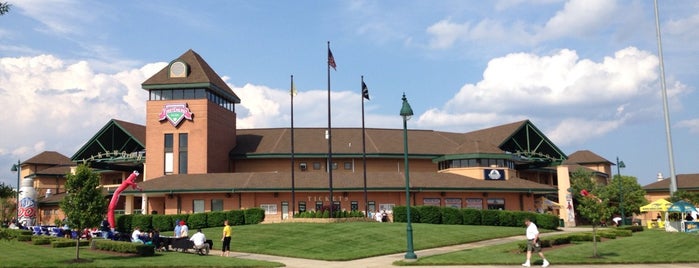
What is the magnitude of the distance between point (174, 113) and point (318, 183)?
49.1 ft

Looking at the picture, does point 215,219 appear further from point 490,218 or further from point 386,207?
point 490,218

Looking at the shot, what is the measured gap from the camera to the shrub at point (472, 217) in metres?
42.2

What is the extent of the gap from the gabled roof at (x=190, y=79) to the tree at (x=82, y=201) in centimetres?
2914

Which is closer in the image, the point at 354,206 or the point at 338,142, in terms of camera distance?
the point at 354,206

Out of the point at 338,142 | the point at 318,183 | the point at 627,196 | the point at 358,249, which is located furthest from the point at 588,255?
the point at 627,196

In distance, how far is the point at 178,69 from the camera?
5472 cm

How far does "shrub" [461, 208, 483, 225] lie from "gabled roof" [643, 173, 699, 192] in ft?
174

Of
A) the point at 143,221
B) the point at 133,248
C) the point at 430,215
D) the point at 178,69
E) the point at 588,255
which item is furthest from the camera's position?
the point at 178,69

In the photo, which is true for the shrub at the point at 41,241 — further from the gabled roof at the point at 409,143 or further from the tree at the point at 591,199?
the tree at the point at 591,199

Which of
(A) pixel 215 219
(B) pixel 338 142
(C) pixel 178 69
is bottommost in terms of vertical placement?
(A) pixel 215 219

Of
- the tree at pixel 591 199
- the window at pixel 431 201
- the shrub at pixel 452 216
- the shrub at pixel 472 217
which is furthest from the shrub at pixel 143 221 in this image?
the tree at pixel 591 199

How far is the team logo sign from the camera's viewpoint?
53938 mm

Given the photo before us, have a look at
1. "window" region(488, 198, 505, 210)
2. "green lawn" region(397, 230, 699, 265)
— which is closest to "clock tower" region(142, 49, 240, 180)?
"window" region(488, 198, 505, 210)

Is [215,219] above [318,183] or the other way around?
the other way around
